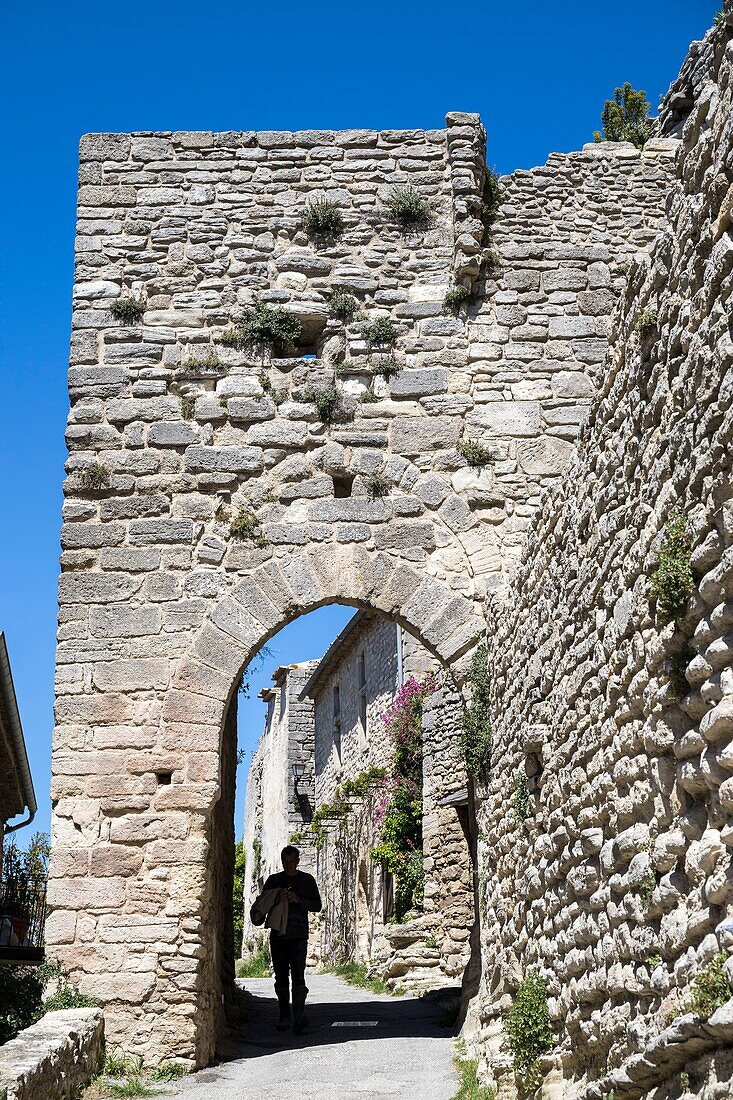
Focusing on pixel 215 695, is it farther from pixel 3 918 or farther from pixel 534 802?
pixel 3 918

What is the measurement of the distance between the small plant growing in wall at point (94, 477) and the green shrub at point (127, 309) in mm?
1225

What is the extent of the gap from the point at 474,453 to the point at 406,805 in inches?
255

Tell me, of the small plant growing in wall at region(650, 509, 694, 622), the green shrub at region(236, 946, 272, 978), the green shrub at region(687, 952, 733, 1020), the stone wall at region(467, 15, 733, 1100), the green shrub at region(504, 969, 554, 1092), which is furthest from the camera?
the green shrub at region(236, 946, 272, 978)

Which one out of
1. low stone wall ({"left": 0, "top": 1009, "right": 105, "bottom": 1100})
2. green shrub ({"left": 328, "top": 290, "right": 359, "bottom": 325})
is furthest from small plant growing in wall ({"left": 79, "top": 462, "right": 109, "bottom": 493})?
low stone wall ({"left": 0, "top": 1009, "right": 105, "bottom": 1100})

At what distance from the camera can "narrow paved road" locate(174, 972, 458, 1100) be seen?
6641mm

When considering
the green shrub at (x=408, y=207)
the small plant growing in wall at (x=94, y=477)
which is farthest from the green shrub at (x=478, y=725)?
the green shrub at (x=408, y=207)

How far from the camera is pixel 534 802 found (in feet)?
20.2

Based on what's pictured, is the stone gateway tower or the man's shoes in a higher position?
the stone gateway tower

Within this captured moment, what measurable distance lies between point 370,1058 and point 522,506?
Answer: 3996 millimetres

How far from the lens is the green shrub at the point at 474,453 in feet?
29.2

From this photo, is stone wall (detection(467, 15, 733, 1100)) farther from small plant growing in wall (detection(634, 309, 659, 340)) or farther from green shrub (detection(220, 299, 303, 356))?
green shrub (detection(220, 299, 303, 356))

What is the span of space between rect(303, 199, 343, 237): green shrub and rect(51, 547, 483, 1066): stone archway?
2.64 m

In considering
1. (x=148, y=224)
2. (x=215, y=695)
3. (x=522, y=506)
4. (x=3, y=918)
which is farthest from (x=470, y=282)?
(x=3, y=918)

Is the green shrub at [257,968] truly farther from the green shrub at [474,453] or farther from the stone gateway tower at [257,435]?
the green shrub at [474,453]
